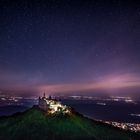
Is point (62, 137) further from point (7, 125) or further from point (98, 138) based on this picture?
point (7, 125)

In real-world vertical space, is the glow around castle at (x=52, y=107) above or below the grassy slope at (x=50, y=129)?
above

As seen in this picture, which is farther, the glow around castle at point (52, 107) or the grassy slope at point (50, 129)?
the glow around castle at point (52, 107)

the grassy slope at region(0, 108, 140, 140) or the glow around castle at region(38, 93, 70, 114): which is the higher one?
the glow around castle at region(38, 93, 70, 114)

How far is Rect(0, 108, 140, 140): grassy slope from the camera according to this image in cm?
10269

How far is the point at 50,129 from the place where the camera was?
106m

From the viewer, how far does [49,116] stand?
4852 inches

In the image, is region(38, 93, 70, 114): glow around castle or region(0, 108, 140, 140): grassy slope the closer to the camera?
region(0, 108, 140, 140): grassy slope

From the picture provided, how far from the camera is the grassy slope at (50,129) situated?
4043 inches

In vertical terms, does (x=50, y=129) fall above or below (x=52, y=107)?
below

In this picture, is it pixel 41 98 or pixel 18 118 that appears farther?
pixel 41 98

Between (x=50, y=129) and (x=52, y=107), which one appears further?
(x=52, y=107)

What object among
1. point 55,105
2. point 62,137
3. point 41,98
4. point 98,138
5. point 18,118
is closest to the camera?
point 62,137

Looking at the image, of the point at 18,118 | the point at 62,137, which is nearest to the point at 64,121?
the point at 62,137

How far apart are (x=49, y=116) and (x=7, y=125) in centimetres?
2002
